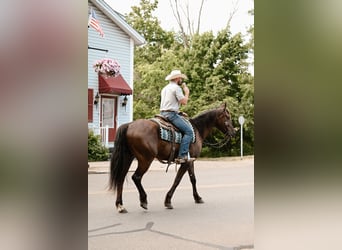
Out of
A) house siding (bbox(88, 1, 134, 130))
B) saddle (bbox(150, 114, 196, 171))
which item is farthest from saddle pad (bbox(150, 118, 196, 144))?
house siding (bbox(88, 1, 134, 130))

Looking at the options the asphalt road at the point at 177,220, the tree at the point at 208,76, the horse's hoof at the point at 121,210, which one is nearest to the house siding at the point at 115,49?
the tree at the point at 208,76

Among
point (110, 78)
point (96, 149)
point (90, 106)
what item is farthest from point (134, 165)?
point (110, 78)

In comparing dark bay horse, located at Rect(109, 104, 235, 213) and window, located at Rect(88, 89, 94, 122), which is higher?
window, located at Rect(88, 89, 94, 122)

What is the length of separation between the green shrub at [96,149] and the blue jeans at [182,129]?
13.4 feet

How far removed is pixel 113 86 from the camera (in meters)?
9.09

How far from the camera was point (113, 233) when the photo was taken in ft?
9.61

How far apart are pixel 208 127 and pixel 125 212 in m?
1.31

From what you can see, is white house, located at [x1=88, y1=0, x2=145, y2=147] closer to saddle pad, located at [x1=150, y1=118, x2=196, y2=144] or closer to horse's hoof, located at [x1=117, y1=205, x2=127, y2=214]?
saddle pad, located at [x1=150, y1=118, x2=196, y2=144]

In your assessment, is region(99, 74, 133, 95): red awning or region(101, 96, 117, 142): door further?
region(101, 96, 117, 142): door

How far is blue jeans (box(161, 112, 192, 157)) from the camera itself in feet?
13.0

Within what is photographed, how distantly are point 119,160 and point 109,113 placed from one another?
5.92 metres
